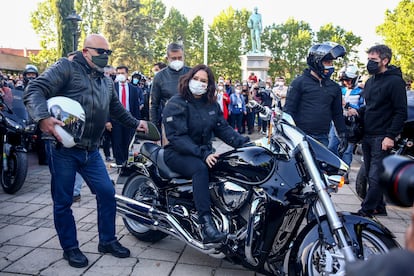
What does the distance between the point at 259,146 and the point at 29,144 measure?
7.30 m

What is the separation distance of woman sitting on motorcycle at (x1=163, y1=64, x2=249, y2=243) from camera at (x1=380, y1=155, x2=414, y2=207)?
6.82ft

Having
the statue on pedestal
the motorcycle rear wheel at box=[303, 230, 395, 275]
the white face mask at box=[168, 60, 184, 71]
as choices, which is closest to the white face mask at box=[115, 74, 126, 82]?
the white face mask at box=[168, 60, 184, 71]

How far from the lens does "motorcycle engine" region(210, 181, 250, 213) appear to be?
9.70 feet

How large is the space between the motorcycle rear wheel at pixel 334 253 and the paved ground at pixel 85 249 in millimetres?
906

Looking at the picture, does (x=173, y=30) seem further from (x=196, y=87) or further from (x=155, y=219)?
(x=155, y=219)

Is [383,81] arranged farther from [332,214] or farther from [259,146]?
[332,214]

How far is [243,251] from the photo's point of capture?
285 cm

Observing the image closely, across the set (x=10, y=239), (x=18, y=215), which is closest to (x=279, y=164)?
(x=10, y=239)

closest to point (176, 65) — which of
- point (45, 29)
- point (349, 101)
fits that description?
point (349, 101)

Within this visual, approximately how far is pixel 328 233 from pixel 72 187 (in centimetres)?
228

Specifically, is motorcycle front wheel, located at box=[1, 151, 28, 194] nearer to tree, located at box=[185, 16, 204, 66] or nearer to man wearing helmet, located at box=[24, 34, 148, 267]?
man wearing helmet, located at box=[24, 34, 148, 267]

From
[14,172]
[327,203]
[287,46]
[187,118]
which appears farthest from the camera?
[287,46]

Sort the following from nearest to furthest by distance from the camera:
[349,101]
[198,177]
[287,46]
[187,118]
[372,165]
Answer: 1. [198,177]
2. [187,118]
3. [372,165]
4. [349,101]
5. [287,46]

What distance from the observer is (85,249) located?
3799 mm
